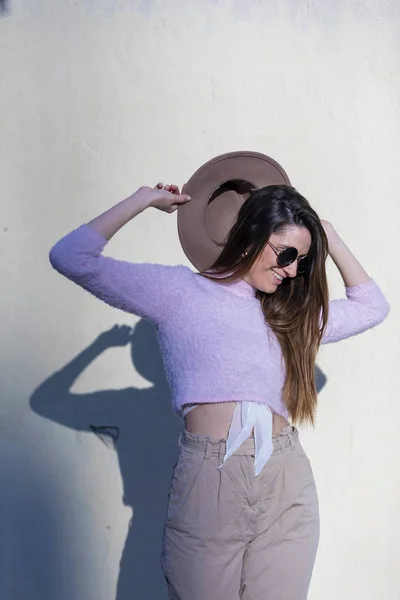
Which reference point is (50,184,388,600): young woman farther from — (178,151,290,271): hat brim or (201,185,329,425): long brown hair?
(178,151,290,271): hat brim

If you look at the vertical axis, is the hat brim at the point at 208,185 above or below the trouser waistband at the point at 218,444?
above

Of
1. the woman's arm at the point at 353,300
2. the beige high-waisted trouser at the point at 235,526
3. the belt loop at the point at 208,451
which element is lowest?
the beige high-waisted trouser at the point at 235,526

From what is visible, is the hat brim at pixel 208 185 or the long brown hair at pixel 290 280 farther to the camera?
the hat brim at pixel 208 185

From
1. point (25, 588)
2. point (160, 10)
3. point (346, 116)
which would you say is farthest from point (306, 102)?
point (25, 588)

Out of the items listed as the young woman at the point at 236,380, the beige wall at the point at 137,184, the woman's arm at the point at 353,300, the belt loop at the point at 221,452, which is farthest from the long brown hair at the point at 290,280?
the beige wall at the point at 137,184

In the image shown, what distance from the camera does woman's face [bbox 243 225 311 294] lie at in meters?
2.00

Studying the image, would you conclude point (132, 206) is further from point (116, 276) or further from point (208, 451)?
point (208, 451)

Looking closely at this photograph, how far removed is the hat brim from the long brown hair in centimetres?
15

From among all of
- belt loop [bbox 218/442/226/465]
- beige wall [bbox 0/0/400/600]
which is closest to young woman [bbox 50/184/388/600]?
belt loop [bbox 218/442/226/465]

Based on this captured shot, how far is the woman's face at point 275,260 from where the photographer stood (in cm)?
200

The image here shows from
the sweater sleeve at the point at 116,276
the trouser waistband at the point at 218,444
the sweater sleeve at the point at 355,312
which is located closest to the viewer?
the sweater sleeve at the point at 116,276

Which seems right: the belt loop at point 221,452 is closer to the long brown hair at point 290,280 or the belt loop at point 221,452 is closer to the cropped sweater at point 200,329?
the cropped sweater at point 200,329

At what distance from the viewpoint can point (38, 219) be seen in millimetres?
2777

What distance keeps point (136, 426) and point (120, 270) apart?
1087 mm
